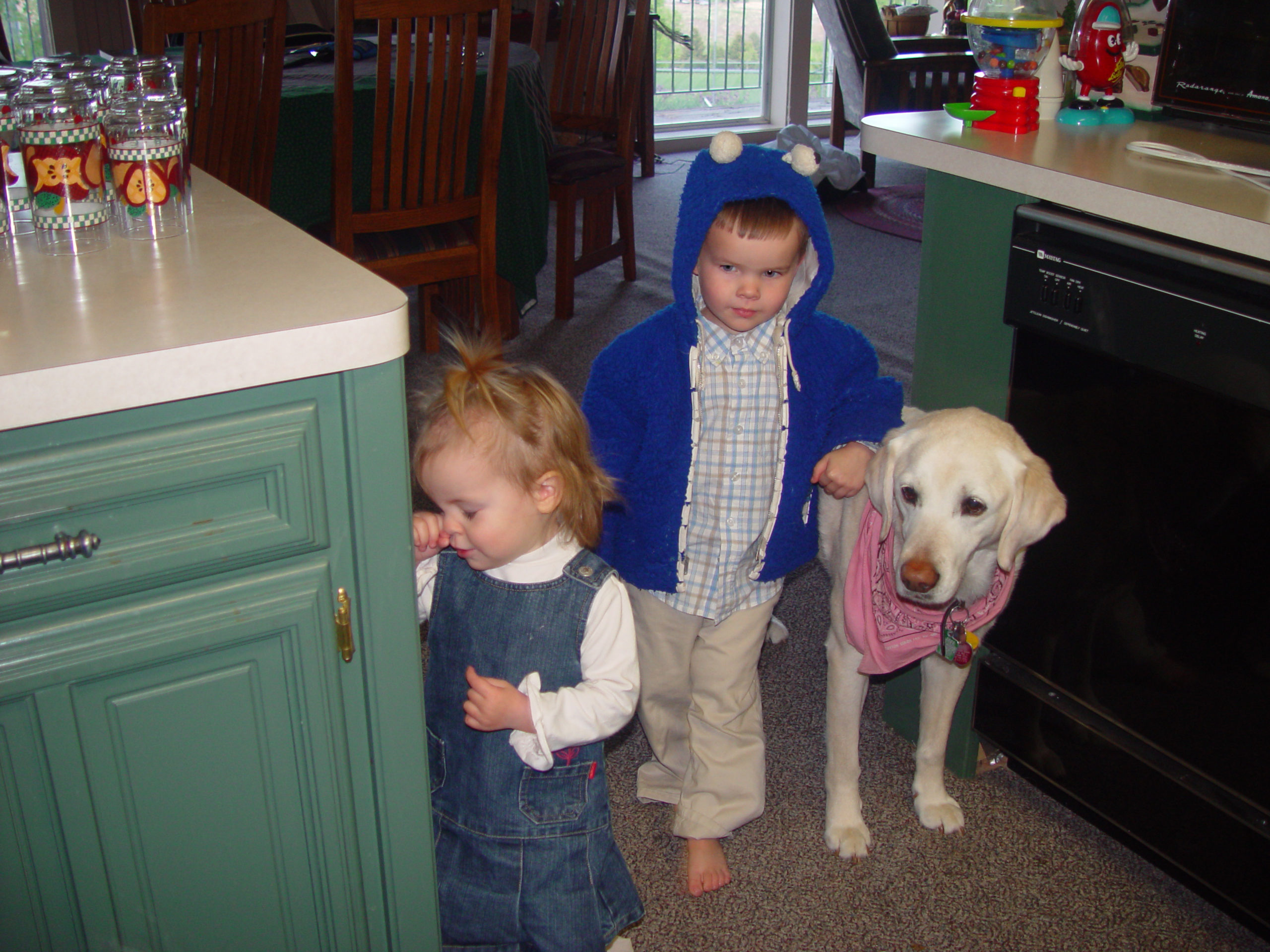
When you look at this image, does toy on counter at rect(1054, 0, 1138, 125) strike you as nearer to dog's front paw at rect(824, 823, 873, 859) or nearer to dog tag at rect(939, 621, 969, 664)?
dog tag at rect(939, 621, 969, 664)

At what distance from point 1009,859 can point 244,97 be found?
2.30 metres

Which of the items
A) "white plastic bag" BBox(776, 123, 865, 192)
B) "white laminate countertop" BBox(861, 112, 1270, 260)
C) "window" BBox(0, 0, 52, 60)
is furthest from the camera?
"white plastic bag" BBox(776, 123, 865, 192)

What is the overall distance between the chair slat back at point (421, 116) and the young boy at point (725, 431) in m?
1.48

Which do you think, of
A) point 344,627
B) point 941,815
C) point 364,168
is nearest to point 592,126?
point 364,168

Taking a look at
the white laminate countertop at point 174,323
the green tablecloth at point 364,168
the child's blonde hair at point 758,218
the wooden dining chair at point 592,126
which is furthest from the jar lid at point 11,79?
the wooden dining chair at point 592,126

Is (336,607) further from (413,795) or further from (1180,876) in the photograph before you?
(1180,876)

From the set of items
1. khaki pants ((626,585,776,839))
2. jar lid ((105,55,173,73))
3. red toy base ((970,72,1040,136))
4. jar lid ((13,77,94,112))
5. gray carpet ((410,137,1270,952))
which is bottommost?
Answer: gray carpet ((410,137,1270,952))

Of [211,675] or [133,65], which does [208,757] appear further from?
[133,65]

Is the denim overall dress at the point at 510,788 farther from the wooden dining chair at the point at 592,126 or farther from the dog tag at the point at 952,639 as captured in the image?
the wooden dining chair at the point at 592,126

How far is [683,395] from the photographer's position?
1439 millimetres

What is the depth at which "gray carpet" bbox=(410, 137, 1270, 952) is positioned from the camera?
1432 mm

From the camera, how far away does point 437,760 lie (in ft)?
4.06

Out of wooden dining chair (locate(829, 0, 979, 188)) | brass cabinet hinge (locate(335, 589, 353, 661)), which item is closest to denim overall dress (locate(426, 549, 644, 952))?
brass cabinet hinge (locate(335, 589, 353, 661))

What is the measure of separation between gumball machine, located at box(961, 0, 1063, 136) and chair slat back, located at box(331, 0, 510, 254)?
1.42 meters
